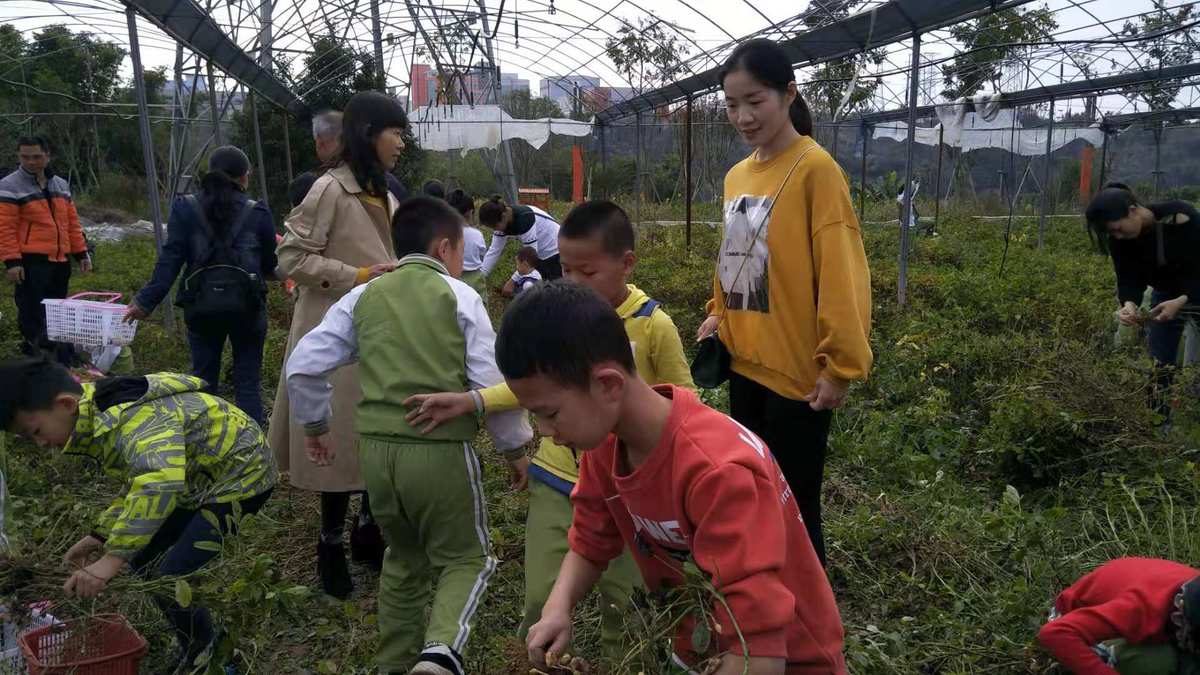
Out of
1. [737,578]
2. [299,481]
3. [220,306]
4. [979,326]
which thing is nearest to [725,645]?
[737,578]

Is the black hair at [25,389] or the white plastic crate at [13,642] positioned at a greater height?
the black hair at [25,389]

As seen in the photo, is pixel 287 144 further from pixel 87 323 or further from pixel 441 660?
pixel 441 660

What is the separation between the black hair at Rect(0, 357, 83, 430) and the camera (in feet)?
7.61

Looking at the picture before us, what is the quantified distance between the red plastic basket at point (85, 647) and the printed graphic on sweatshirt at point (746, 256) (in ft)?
6.40

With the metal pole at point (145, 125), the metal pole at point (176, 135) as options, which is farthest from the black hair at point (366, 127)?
the metal pole at point (176, 135)

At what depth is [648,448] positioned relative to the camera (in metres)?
1.53

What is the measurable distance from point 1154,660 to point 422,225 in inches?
91.4

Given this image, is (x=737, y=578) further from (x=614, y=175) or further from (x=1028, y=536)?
(x=614, y=175)

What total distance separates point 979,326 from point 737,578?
21.6ft

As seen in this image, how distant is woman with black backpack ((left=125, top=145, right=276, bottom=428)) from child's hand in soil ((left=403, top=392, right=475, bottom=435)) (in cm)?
244

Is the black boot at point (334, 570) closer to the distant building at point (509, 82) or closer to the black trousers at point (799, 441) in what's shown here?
the black trousers at point (799, 441)

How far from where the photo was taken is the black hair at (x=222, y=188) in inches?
180

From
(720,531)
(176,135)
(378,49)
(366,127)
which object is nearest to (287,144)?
(378,49)

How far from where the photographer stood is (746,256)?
8.52 feet
